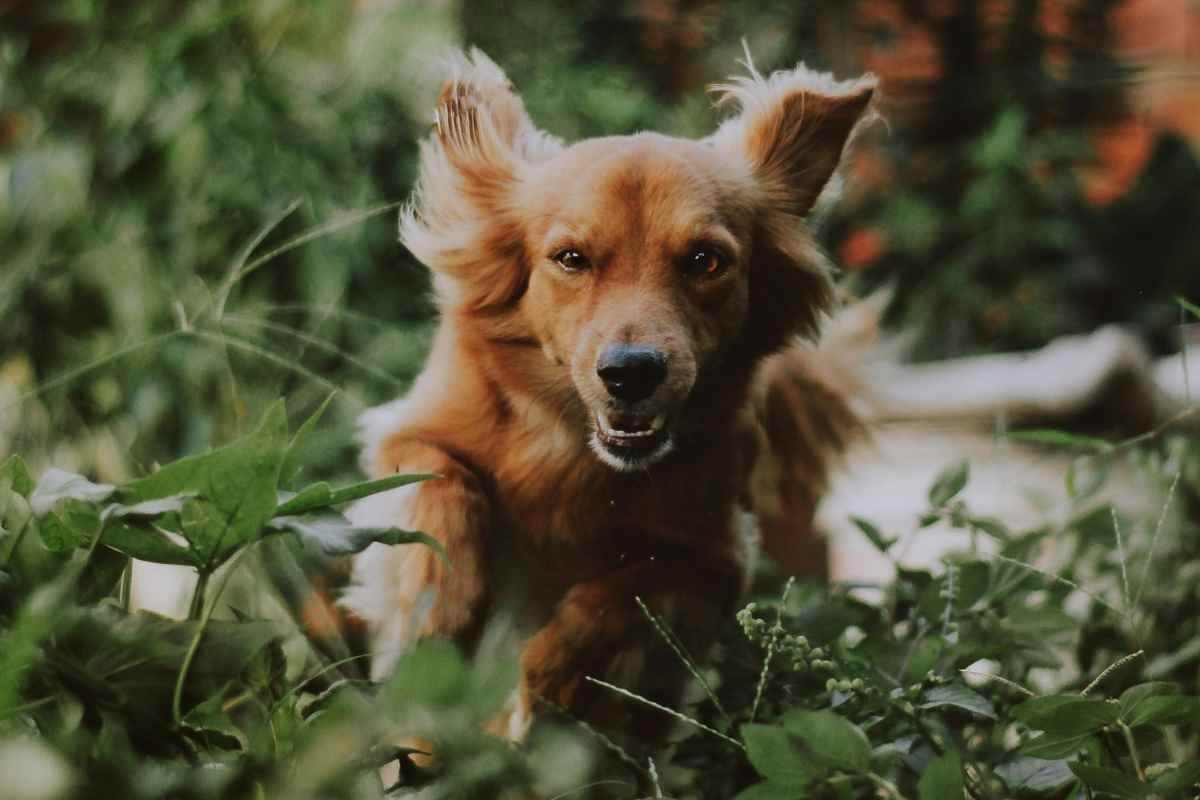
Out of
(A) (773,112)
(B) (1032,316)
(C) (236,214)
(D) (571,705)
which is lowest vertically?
(B) (1032,316)

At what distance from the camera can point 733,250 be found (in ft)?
5.70

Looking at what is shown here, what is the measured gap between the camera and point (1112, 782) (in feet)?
3.82

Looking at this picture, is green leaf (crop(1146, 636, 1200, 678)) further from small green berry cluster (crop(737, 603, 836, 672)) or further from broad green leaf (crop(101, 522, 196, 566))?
broad green leaf (crop(101, 522, 196, 566))

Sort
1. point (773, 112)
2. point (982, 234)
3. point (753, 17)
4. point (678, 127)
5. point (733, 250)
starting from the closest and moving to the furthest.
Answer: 1. point (733, 250)
2. point (773, 112)
3. point (678, 127)
4. point (753, 17)
5. point (982, 234)

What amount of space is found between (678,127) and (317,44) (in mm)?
1319

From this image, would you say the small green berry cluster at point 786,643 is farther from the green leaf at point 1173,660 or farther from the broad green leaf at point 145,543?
the green leaf at point 1173,660

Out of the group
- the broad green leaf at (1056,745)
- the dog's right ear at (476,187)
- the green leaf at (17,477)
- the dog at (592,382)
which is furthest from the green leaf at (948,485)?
the green leaf at (17,477)

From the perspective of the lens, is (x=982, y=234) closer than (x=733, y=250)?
No

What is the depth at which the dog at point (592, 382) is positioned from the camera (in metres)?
1.66

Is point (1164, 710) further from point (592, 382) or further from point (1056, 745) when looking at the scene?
point (592, 382)

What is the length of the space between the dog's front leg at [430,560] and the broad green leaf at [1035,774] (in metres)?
0.75

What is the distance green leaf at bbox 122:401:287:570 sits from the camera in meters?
1.10

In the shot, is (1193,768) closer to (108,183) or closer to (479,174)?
(479,174)

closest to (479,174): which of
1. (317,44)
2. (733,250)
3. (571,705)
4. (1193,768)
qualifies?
(733,250)
